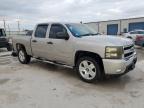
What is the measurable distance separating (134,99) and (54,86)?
211cm

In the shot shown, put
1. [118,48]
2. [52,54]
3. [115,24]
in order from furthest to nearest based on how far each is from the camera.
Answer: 1. [115,24]
2. [52,54]
3. [118,48]

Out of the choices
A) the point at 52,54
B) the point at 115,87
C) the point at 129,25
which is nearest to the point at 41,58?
the point at 52,54

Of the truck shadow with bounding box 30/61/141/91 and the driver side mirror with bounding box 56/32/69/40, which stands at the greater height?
the driver side mirror with bounding box 56/32/69/40

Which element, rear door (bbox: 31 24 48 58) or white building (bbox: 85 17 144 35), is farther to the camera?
white building (bbox: 85 17 144 35)

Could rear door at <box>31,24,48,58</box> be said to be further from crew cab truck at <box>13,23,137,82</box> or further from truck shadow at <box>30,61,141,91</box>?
truck shadow at <box>30,61,141,91</box>

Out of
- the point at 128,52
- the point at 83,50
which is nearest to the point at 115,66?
the point at 128,52

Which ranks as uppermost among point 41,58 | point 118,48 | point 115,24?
point 115,24

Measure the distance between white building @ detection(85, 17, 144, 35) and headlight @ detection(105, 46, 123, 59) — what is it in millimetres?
29934

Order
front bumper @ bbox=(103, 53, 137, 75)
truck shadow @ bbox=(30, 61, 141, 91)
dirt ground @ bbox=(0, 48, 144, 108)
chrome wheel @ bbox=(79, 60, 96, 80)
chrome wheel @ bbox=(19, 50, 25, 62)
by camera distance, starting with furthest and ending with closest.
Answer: chrome wheel @ bbox=(19, 50, 25, 62) < chrome wheel @ bbox=(79, 60, 96, 80) < truck shadow @ bbox=(30, 61, 141, 91) < front bumper @ bbox=(103, 53, 137, 75) < dirt ground @ bbox=(0, 48, 144, 108)

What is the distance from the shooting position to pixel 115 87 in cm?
506

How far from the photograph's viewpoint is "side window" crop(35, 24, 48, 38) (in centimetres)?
688

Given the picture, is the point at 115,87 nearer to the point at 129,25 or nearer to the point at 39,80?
the point at 39,80

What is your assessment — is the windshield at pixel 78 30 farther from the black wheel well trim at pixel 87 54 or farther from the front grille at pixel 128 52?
the front grille at pixel 128 52

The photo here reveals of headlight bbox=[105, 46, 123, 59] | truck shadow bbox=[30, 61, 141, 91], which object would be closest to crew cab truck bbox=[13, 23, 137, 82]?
headlight bbox=[105, 46, 123, 59]
